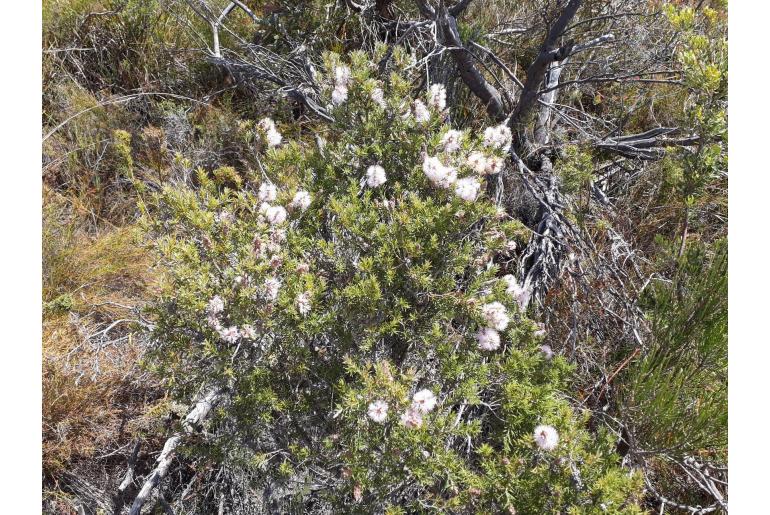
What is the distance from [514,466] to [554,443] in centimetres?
13

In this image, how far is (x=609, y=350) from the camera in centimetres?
236

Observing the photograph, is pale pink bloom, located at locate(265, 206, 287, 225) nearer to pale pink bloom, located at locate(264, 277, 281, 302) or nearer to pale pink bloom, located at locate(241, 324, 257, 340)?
pale pink bloom, located at locate(264, 277, 281, 302)

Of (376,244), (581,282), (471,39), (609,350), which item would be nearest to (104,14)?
(471,39)

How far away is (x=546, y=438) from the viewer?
1604mm

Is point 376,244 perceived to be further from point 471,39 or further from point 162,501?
point 471,39

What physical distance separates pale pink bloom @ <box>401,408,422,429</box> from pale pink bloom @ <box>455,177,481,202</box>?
2.16 feet

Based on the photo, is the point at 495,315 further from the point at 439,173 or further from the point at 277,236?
the point at 277,236

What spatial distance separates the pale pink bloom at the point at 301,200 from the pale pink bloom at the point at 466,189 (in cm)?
50

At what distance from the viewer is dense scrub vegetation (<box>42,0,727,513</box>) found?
5.64 ft

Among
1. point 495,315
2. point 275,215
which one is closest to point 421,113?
point 275,215

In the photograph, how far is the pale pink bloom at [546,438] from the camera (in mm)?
1601

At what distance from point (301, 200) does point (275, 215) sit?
4.6 inches

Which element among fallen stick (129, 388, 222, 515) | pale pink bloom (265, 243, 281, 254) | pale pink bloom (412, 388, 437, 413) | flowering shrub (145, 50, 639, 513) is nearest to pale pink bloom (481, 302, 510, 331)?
flowering shrub (145, 50, 639, 513)

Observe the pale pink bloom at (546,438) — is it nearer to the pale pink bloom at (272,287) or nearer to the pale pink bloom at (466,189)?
the pale pink bloom at (466,189)
